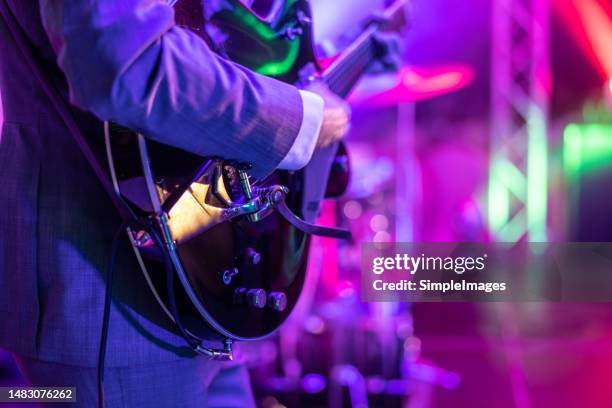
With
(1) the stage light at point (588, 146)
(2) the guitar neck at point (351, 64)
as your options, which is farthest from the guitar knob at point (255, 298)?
(1) the stage light at point (588, 146)

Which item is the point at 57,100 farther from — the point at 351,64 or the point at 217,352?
the point at 351,64

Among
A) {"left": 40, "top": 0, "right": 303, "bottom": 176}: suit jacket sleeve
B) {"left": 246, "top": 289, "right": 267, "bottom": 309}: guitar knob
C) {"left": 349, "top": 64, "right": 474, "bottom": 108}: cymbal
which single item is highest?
{"left": 349, "top": 64, "right": 474, "bottom": 108}: cymbal

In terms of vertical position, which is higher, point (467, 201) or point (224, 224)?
Answer: point (467, 201)

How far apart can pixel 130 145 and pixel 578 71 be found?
14.3ft

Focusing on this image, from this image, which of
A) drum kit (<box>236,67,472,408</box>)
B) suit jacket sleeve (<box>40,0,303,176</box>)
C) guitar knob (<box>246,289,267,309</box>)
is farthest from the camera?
drum kit (<box>236,67,472,408</box>)

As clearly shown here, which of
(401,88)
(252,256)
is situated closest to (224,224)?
(252,256)

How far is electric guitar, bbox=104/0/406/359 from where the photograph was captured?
2.05 ft

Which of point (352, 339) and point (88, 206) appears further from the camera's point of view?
point (352, 339)

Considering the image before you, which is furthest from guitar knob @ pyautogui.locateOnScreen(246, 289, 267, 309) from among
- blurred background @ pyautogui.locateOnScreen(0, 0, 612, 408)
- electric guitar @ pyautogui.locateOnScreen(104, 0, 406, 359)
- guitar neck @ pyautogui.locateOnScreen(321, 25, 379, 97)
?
blurred background @ pyautogui.locateOnScreen(0, 0, 612, 408)

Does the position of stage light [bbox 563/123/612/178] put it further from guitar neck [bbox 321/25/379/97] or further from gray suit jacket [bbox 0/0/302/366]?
gray suit jacket [bbox 0/0/302/366]

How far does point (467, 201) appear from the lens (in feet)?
13.7

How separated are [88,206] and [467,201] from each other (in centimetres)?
388

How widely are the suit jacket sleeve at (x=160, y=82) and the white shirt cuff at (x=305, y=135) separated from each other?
34 millimetres

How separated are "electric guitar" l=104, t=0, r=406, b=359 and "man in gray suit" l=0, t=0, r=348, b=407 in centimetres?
6
